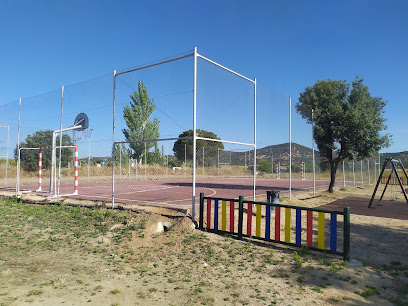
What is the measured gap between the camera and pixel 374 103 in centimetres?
1659

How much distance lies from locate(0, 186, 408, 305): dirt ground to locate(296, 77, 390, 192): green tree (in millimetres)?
9135

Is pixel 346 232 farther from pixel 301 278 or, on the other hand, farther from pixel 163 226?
pixel 163 226

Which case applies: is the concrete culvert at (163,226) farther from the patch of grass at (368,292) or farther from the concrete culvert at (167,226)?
the patch of grass at (368,292)

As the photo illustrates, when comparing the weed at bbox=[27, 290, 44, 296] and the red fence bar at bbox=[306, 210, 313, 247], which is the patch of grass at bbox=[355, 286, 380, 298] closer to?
the red fence bar at bbox=[306, 210, 313, 247]

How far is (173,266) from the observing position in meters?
4.72

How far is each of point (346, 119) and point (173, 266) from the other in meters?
13.9

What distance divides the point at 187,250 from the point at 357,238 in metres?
4.02

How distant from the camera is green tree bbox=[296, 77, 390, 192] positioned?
1535 cm

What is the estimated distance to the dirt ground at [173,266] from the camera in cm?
367

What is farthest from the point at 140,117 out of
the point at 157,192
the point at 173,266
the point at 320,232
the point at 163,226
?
the point at 157,192

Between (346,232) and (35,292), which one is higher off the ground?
(346,232)

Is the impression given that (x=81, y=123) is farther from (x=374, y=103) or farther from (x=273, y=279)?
(x=374, y=103)

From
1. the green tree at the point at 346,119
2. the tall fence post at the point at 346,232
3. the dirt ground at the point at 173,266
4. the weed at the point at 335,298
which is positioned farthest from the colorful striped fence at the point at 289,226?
the green tree at the point at 346,119

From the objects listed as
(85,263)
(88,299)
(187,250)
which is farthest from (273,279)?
(85,263)
